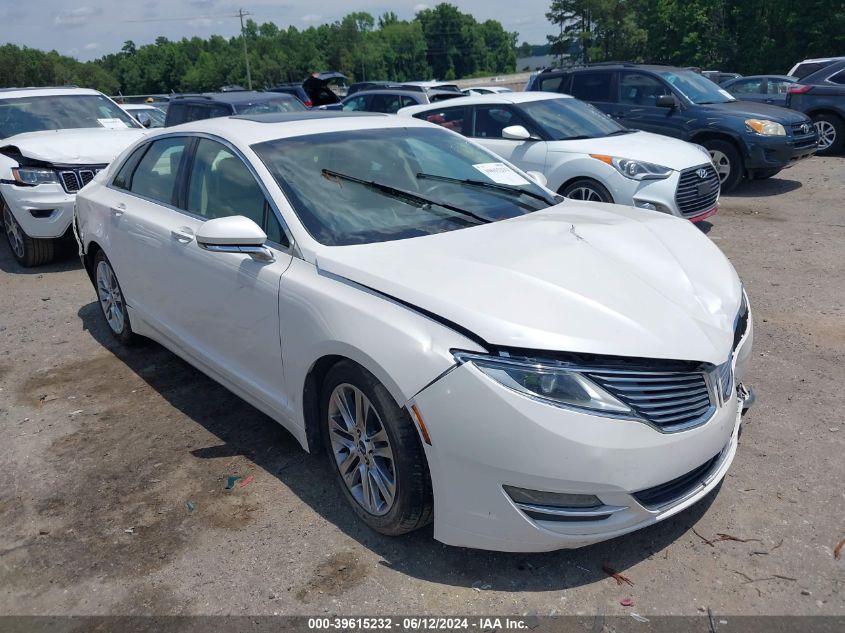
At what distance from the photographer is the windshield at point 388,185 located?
3.41 meters

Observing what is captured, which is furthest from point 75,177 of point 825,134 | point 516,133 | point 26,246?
point 825,134

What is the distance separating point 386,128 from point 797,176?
959 centimetres

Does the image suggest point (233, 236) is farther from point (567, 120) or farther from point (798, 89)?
point (798, 89)

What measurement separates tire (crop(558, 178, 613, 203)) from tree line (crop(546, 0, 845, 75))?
36227mm

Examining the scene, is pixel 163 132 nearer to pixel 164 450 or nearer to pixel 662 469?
pixel 164 450

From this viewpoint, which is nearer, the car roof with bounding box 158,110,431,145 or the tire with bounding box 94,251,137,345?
the car roof with bounding box 158,110,431,145

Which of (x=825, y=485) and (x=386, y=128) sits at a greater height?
(x=386, y=128)

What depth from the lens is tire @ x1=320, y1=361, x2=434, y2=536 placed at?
2719mm

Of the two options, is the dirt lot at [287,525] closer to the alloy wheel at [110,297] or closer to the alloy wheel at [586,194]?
the alloy wheel at [110,297]

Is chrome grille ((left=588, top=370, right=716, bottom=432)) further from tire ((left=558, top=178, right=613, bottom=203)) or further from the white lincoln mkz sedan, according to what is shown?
tire ((left=558, top=178, right=613, bottom=203))

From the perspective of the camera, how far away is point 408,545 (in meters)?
3.01

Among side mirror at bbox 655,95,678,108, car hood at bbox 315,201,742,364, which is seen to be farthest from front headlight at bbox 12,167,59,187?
side mirror at bbox 655,95,678,108

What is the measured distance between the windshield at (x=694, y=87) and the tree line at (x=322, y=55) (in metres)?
94.5

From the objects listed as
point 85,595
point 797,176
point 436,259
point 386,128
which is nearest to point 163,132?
point 386,128
